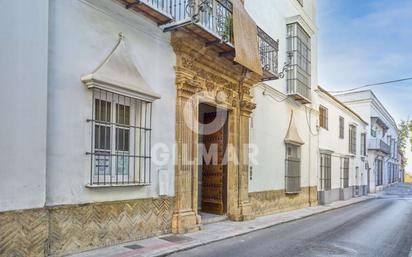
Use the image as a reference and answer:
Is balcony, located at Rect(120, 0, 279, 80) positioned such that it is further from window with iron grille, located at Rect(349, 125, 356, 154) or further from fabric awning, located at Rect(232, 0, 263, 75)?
window with iron grille, located at Rect(349, 125, 356, 154)

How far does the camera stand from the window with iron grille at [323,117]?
60.1 feet

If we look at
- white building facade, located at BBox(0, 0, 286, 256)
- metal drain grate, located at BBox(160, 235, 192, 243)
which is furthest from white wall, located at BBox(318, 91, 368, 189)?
metal drain grate, located at BBox(160, 235, 192, 243)

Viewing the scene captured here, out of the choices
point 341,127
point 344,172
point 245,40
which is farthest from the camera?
point 344,172

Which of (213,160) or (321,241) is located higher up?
(213,160)

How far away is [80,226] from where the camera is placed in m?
6.06

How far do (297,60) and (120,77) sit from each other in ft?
31.8

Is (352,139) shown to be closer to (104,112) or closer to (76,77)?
(104,112)

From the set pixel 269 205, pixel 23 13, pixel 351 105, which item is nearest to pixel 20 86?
pixel 23 13

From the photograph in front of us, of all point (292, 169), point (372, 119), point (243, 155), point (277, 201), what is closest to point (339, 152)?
point (292, 169)

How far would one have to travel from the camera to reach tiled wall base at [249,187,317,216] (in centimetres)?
1184

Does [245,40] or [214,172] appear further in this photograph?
[214,172]

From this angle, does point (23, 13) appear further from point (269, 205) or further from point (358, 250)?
point (269, 205)

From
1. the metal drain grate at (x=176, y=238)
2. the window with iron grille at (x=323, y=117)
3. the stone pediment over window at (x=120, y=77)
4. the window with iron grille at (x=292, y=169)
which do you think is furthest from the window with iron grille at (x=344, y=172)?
the stone pediment over window at (x=120, y=77)

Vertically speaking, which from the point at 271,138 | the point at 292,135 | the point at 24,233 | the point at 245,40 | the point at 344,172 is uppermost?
the point at 245,40
